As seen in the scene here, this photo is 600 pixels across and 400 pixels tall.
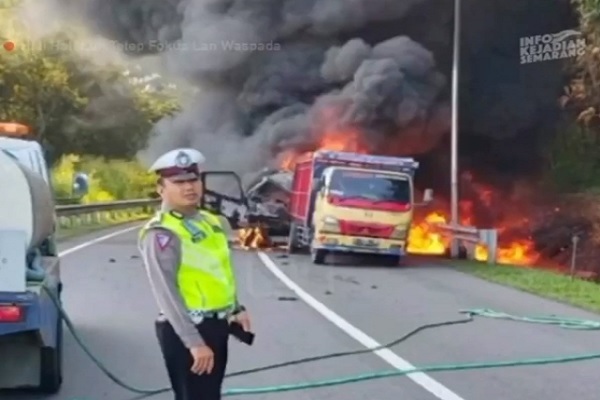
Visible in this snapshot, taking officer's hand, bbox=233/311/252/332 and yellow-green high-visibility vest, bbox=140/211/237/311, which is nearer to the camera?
yellow-green high-visibility vest, bbox=140/211/237/311

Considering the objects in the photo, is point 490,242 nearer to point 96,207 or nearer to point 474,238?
point 474,238

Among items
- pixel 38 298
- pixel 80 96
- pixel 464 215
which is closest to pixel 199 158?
pixel 38 298

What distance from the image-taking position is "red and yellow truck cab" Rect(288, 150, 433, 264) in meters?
20.6

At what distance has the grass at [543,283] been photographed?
48.3ft

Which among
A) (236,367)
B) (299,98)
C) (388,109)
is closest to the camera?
(236,367)

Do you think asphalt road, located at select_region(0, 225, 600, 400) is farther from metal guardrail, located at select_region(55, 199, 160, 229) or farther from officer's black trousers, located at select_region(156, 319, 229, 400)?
metal guardrail, located at select_region(55, 199, 160, 229)

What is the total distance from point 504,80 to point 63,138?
667 inches

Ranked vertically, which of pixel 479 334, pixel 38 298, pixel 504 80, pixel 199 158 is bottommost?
pixel 479 334

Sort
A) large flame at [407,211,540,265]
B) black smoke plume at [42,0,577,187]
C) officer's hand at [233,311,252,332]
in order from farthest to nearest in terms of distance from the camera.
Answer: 1. black smoke plume at [42,0,577,187]
2. large flame at [407,211,540,265]
3. officer's hand at [233,311,252,332]

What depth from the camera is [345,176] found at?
21.0 metres

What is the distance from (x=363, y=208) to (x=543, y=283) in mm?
4510

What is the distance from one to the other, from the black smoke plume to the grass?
1091cm

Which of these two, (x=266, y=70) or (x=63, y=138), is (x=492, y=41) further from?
(x=63, y=138)

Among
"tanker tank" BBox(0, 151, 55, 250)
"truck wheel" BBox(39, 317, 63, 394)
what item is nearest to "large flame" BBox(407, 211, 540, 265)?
"truck wheel" BBox(39, 317, 63, 394)
